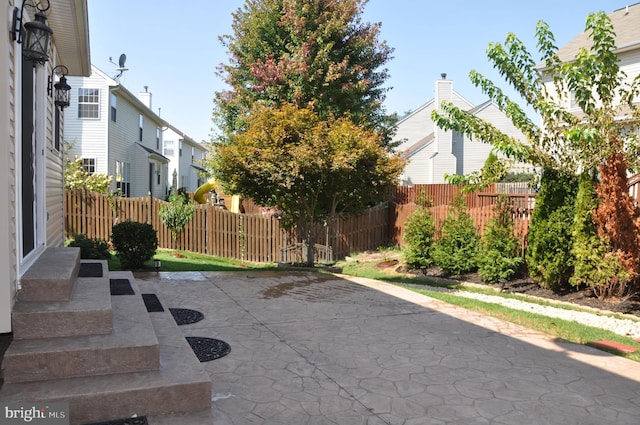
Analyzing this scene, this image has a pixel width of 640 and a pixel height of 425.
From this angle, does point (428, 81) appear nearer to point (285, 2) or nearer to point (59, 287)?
point (285, 2)

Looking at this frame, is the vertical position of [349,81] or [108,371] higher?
[349,81]

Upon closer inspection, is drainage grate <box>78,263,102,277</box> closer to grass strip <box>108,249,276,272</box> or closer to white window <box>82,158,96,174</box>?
grass strip <box>108,249,276,272</box>

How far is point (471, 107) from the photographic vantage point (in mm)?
32781

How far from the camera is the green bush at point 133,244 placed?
9.82 meters

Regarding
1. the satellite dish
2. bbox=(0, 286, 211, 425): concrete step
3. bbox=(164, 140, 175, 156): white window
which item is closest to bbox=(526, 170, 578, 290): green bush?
bbox=(0, 286, 211, 425): concrete step

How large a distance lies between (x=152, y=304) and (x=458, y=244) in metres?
7.58

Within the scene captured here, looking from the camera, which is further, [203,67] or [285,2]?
Answer: [203,67]

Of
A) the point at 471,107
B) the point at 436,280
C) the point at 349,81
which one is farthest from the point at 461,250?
the point at 471,107

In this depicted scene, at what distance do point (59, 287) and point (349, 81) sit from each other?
15176 mm

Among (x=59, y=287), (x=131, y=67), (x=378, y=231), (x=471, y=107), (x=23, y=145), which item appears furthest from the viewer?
(x=471, y=107)

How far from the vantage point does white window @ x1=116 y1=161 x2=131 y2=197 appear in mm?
21381

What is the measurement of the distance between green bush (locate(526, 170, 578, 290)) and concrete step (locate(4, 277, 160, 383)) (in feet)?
25.9

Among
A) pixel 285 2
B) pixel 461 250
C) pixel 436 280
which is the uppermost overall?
pixel 285 2

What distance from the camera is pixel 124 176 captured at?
893 inches
